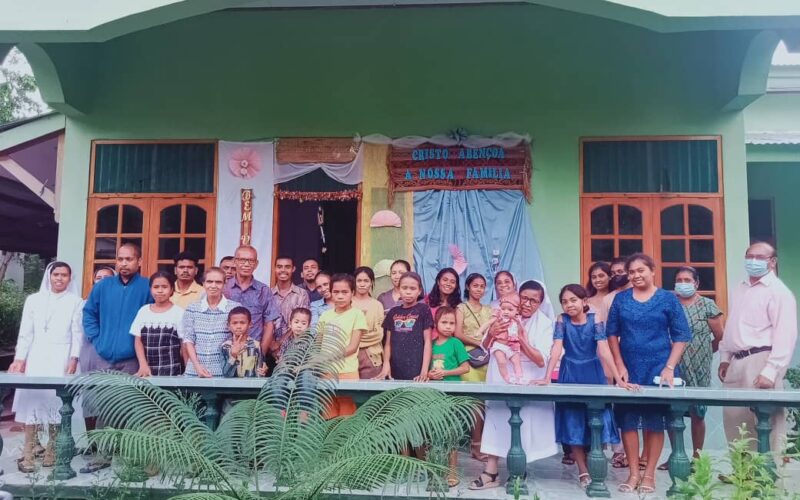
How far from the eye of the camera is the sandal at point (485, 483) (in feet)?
10.6

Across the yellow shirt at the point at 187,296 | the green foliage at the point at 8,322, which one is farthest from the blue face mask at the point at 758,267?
the green foliage at the point at 8,322

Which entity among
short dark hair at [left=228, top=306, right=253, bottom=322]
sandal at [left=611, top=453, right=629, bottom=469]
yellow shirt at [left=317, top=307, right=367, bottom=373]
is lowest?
sandal at [left=611, top=453, right=629, bottom=469]

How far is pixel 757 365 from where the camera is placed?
3.51 metres

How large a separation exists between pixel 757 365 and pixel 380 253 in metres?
3.09

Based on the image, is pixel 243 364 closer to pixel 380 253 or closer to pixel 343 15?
pixel 380 253

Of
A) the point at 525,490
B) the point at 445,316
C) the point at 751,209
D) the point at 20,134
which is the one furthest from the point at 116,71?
the point at 751,209

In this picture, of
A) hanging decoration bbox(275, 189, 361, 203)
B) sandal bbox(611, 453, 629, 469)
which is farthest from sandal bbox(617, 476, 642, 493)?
hanging decoration bbox(275, 189, 361, 203)

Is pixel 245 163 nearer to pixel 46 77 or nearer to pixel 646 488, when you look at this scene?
pixel 46 77

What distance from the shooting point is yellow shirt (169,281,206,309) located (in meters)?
4.22

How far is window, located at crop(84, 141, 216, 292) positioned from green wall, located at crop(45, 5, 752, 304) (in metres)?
0.15

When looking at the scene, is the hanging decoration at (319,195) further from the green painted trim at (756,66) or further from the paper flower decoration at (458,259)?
the green painted trim at (756,66)

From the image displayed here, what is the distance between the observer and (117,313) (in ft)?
12.6

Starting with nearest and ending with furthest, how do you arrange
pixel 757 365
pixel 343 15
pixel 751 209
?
pixel 757 365, pixel 343 15, pixel 751 209

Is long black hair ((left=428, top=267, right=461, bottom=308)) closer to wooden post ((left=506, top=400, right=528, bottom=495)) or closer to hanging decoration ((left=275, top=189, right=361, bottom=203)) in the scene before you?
wooden post ((left=506, top=400, right=528, bottom=495))
